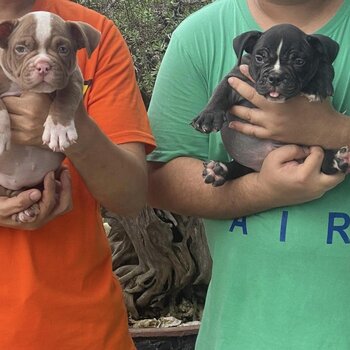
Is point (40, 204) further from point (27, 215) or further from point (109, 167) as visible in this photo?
point (109, 167)

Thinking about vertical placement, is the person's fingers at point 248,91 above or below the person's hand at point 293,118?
above

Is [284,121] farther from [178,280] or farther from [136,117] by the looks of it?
[178,280]

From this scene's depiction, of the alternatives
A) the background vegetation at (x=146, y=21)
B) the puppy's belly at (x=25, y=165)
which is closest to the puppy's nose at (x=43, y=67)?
the puppy's belly at (x=25, y=165)

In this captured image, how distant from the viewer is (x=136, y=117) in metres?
1.96

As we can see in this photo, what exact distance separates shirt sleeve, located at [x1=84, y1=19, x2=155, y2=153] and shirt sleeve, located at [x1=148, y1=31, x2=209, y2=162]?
107 mm

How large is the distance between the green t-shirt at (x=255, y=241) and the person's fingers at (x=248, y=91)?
140mm

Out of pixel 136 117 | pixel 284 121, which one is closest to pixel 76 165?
pixel 136 117

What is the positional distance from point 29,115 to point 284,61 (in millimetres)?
626

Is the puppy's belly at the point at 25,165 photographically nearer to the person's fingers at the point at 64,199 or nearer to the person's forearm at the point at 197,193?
the person's fingers at the point at 64,199

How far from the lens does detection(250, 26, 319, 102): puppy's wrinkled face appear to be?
1788 millimetres

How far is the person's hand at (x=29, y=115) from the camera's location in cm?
172

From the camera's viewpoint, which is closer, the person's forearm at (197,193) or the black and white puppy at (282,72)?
the black and white puppy at (282,72)

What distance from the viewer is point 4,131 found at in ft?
5.61

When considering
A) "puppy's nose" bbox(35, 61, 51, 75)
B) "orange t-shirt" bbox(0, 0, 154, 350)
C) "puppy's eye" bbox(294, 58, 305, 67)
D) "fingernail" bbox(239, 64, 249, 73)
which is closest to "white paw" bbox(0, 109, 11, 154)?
"puppy's nose" bbox(35, 61, 51, 75)
